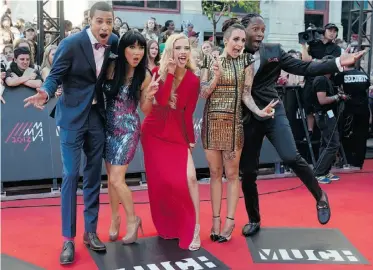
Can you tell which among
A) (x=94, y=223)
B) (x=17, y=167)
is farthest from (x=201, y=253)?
(x=17, y=167)

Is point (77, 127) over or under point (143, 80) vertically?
under

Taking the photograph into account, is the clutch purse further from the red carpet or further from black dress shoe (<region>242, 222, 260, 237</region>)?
black dress shoe (<region>242, 222, 260, 237</region>)

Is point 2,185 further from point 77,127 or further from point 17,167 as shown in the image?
point 77,127

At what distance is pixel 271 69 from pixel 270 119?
0.45m

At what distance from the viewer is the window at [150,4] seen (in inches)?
696

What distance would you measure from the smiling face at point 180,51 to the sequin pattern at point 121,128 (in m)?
0.49

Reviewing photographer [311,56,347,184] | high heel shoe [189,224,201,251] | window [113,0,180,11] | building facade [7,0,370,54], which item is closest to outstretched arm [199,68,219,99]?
high heel shoe [189,224,201,251]

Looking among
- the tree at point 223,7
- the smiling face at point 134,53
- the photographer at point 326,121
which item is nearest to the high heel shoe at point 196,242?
the smiling face at point 134,53

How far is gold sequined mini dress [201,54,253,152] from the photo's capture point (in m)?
4.27

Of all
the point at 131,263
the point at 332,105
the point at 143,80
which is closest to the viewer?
the point at 131,263

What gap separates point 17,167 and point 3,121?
0.61 m

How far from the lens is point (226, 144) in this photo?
434 cm

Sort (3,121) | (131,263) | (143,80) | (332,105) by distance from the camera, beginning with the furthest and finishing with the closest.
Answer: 1. (332,105)
2. (3,121)
3. (143,80)
4. (131,263)

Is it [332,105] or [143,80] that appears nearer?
[143,80]
